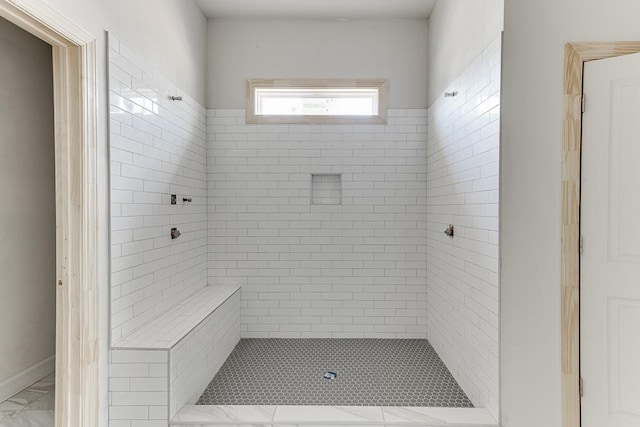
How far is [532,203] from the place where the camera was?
2070 millimetres

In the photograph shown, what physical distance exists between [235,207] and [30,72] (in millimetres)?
1670

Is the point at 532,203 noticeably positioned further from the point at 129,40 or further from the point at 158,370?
the point at 129,40

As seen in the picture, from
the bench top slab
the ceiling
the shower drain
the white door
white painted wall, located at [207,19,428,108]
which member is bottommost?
the shower drain

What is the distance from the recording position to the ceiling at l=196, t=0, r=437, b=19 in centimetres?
316

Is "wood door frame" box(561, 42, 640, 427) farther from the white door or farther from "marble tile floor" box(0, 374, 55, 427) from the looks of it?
"marble tile floor" box(0, 374, 55, 427)

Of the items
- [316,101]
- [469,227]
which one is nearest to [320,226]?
[316,101]

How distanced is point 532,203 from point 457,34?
125 cm

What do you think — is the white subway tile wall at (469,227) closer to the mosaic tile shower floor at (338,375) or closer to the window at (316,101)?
the mosaic tile shower floor at (338,375)

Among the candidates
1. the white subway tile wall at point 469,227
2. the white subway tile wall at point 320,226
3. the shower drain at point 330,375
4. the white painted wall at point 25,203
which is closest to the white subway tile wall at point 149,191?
the white subway tile wall at point 320,226

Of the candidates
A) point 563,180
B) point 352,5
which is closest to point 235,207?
point 352,5

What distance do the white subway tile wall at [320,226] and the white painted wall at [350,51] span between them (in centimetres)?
29

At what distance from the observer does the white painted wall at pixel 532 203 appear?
78.1 inches

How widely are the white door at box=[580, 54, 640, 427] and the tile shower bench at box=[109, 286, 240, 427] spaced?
2019mm

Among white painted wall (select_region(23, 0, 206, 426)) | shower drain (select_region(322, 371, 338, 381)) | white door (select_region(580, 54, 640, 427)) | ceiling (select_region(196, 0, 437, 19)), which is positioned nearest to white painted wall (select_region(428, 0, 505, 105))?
ceiling (select_region(196, 0, 437, 19))
